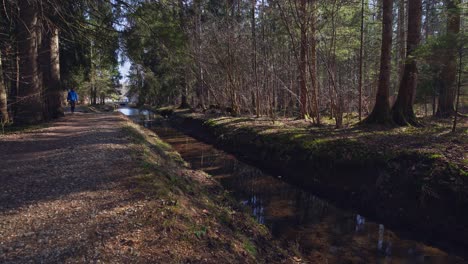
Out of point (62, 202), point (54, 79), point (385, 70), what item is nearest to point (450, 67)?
point (385, 70)

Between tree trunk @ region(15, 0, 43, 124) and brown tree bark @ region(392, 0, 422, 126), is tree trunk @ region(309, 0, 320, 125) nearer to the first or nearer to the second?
brown tree bark @ region(392, 0, 422, 126)

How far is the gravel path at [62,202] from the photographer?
358 centimetres

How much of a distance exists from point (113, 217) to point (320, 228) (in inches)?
169

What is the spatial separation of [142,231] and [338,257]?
3.46m

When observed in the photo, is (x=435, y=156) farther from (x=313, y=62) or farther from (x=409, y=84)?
(x=313, y=62)

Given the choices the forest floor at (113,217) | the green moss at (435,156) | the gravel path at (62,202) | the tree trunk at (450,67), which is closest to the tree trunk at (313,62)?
the tree trunk at (450,67)

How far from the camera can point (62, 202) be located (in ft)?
16.1

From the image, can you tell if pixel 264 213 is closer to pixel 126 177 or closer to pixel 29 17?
pixel 126 177

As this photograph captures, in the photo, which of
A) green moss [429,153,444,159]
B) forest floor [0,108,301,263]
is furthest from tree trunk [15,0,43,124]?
green moss [429,153,444,159]

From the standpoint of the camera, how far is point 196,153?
578 inches

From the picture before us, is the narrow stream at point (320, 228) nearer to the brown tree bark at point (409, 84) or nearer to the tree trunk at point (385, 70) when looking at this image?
the tree trunk at point (385, 70)

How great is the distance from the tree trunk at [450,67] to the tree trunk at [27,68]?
13.0 metres

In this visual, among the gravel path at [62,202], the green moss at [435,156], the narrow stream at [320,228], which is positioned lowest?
the narrow stream at [320,228]

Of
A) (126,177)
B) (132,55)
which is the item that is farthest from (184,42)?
(126,177)
